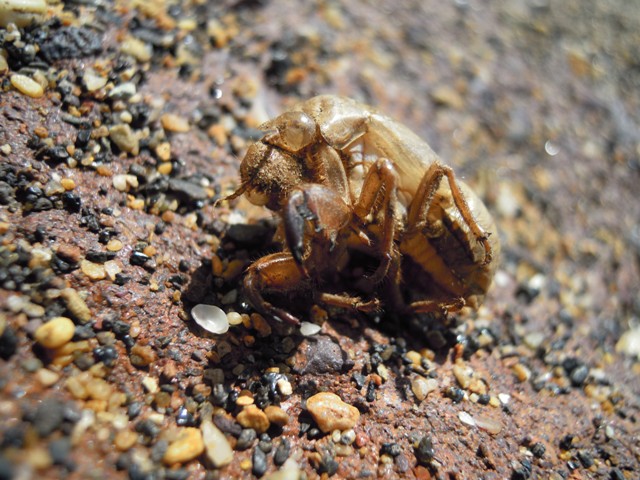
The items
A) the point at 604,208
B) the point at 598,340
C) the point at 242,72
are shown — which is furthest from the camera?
the point at 604,208

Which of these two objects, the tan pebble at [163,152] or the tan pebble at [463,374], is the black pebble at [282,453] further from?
the tan pebble at [163,152]

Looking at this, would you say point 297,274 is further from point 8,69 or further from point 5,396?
point 8,69

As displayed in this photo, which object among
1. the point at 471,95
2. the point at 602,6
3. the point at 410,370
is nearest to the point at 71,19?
the point at 410,370

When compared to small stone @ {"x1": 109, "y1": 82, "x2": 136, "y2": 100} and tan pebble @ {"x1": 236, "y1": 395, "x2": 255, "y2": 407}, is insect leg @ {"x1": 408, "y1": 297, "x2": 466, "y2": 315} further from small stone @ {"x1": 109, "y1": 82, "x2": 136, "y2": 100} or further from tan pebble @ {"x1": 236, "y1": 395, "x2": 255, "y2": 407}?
small stone @ {"x1": 109, "y1": 82, "x2": 136, "y2": 100}

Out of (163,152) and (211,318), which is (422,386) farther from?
(163,152)

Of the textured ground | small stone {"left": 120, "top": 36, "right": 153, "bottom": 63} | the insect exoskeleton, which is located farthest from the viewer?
small stone {"left": 120, "top": 36, "right": 153, "bottom": 63}

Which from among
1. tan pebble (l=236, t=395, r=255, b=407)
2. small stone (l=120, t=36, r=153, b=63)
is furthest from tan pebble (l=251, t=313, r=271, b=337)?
small stone (l=120, t=36, r=153, b=63)

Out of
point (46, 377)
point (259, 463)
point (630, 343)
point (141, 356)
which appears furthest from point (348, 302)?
point (630, 343)
